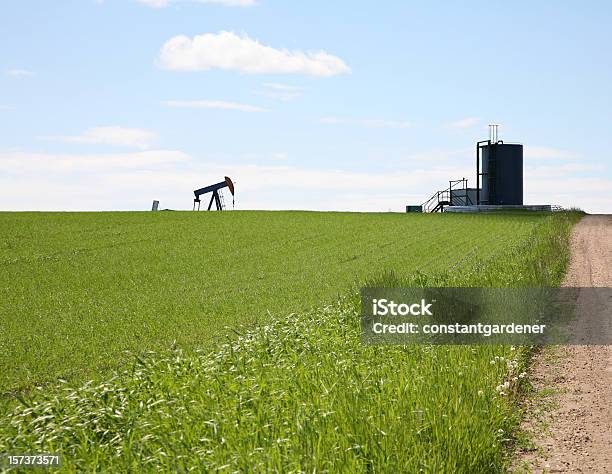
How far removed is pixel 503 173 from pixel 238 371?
54.7 metres

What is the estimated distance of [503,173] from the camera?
59281 mm

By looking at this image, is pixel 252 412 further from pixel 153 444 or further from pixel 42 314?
pixel 42 314

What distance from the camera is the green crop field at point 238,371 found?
5.46 meters

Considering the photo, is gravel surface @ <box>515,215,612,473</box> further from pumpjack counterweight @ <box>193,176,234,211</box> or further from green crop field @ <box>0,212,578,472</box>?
pumpjack counterweight @ <box>193,176,234,211</box>

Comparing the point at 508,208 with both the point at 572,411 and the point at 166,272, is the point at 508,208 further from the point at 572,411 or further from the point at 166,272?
the point at 572,411

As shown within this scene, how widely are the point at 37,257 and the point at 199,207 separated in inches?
1506

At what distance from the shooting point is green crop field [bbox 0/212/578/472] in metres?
5.46

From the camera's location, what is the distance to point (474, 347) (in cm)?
884

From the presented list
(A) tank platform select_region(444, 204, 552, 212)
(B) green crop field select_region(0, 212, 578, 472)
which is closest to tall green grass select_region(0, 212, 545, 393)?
(B) green crop field select_region(0, 212, 578, 472)

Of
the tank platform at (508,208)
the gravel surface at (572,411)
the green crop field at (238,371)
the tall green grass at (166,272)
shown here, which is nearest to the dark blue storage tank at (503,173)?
the tank platform at (508,208)

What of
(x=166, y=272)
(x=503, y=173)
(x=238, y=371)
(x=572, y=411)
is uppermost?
(x=503, y=173)

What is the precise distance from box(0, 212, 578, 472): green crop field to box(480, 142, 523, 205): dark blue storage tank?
38304 millimetres

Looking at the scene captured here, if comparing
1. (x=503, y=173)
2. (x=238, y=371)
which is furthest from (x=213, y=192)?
(x=238, y=371)

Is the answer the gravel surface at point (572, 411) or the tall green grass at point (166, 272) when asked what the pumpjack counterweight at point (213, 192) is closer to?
the tall green grass at point (166, 272)
